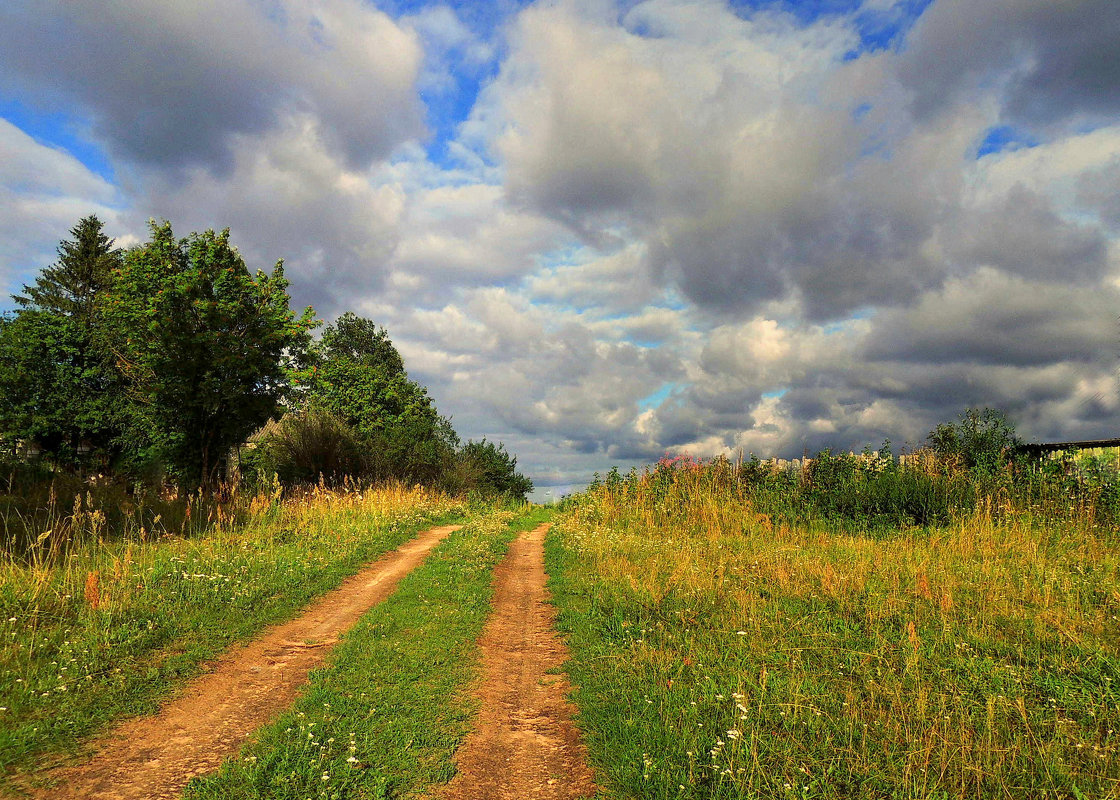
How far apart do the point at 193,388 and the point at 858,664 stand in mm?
22324

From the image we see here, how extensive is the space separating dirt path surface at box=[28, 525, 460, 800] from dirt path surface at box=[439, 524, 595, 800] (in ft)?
6.96

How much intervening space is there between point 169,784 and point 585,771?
3.31 metres

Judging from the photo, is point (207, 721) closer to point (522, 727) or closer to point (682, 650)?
point (522, 727)

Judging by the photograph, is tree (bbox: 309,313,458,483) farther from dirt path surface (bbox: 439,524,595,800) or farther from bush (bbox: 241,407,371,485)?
dirt path surface (bbox: 439,524,595,800)

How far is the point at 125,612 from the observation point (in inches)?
300

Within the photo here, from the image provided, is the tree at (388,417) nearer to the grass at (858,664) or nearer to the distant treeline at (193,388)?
the distant treeline at (193,388)

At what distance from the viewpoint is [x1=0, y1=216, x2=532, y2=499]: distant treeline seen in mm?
20969

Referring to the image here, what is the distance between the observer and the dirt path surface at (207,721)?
14.6 feet

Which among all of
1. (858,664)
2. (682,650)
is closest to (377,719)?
(682,650)

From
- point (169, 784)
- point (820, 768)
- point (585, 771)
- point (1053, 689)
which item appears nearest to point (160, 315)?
point (169, 784)

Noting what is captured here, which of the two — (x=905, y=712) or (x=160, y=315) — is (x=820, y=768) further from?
(x=160, y=315)

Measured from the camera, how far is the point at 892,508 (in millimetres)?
14461

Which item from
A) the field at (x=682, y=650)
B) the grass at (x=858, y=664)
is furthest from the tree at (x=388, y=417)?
the grass at (x=858, y=664)

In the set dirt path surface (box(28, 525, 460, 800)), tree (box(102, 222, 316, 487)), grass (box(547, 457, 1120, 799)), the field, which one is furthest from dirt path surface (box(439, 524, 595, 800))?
tree (box(102, 222, 316, 487))
